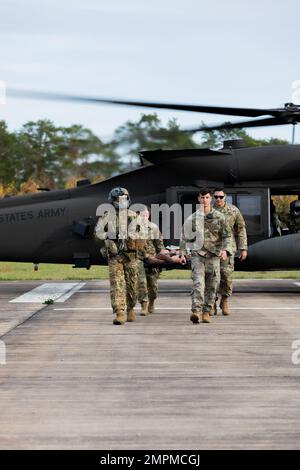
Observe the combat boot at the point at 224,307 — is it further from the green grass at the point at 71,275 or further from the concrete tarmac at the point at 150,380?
the green grass at the point at 71,275

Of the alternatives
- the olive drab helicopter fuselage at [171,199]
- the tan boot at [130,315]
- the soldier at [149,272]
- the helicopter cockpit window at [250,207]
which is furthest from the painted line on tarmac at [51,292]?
the helicopter cockpit window at [250,207]

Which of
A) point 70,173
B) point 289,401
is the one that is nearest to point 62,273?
point 70,173

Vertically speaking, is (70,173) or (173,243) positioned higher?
(70,173)

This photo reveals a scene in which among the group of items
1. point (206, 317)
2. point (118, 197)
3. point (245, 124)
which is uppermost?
point (245, 124)

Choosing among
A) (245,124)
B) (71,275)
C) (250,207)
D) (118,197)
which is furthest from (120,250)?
(71,275)

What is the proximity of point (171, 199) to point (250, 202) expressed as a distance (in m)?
1.54

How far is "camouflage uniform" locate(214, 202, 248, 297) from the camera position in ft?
46.7

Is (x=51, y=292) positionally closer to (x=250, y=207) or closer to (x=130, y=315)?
(x=250, y=207)

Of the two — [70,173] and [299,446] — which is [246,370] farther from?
[70,173]

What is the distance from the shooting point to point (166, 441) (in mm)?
6020

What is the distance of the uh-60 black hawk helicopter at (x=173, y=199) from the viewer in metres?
17.8

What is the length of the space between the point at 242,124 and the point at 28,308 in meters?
5.26

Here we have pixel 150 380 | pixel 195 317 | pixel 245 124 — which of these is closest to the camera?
pixel 150 380

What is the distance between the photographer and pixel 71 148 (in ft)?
104
